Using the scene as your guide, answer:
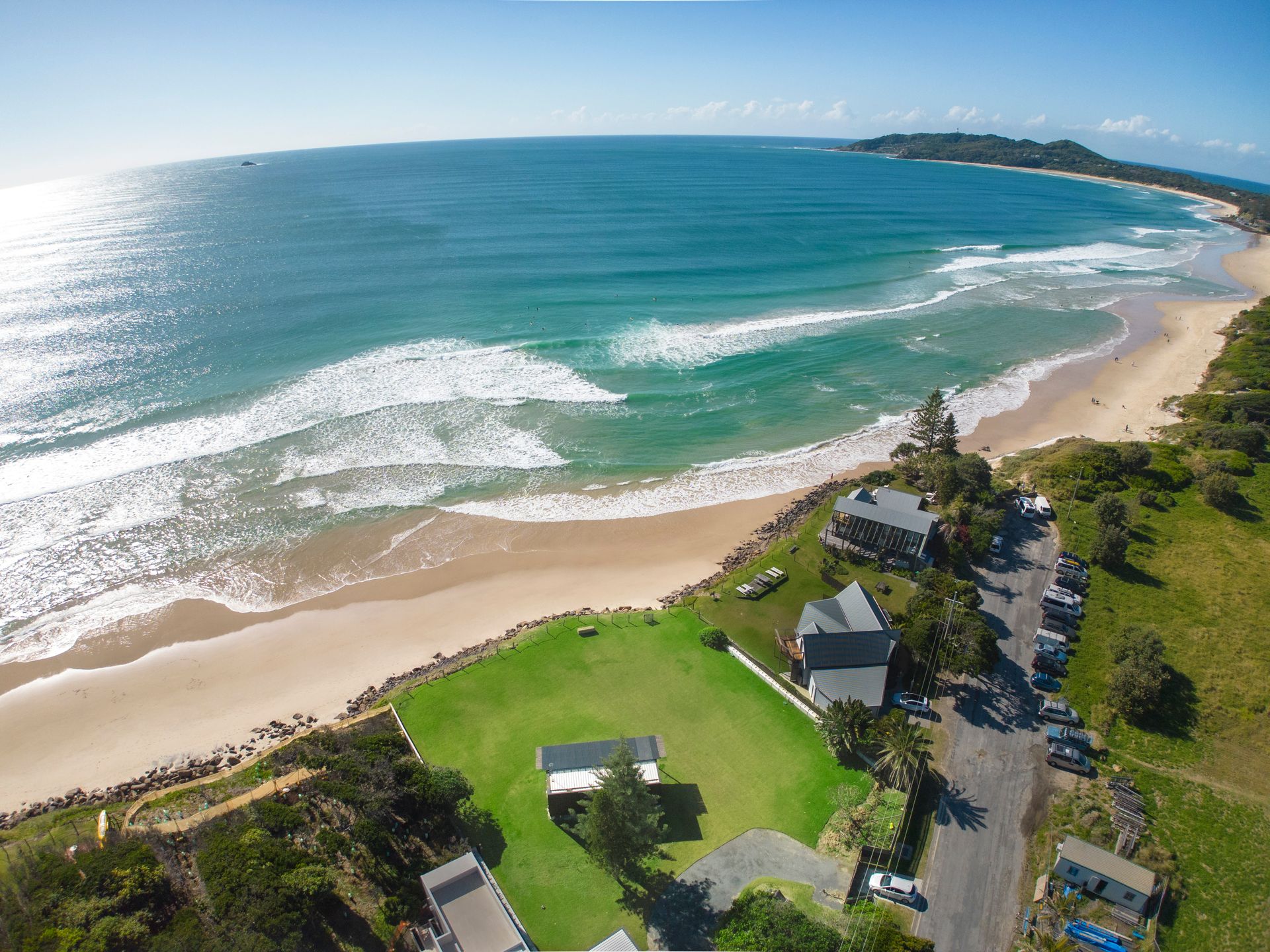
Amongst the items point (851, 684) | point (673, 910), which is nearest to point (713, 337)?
point (851, 684)

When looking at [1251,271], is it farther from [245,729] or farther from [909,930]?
[245,729]

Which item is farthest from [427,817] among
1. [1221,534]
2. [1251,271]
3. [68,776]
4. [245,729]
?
[1251,271]

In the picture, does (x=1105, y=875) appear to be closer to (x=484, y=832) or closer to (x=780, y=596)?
(x=780, y=596)

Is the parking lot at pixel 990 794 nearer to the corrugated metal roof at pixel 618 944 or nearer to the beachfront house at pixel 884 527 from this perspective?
the beachfront house at pixel 884 527

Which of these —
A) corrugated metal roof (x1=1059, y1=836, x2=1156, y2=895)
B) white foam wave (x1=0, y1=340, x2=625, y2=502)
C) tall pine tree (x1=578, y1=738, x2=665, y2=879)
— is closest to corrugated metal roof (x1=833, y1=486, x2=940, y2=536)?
corrugated metal roof (x1=1059, y1=836, x2=1156, y2=895)

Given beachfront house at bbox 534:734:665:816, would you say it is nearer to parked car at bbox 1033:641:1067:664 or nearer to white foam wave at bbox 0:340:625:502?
parked car at bbox 1033:641:1067:664
